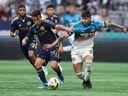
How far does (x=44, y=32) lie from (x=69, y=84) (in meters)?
1.70

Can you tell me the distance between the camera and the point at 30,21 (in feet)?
60.0

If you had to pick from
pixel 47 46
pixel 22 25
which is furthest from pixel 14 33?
pixel 47 46

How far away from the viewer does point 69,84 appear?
16.2m

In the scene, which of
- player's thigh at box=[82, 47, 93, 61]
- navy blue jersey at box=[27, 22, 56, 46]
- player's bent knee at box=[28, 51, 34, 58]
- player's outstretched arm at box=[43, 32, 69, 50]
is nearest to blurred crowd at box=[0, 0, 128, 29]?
player's bent knee at box=[28, 51, 34, 58]

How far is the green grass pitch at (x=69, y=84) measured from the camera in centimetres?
1360

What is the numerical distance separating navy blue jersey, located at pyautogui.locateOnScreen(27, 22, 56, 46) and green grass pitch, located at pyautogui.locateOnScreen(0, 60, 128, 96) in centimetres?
122

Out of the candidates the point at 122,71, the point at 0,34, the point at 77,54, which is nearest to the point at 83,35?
the point at 77,54

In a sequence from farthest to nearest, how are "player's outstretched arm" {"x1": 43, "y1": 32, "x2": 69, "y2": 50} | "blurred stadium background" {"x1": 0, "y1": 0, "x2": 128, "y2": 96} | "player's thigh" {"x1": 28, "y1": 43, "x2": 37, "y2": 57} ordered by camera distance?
1. "blurred stadium background" {"x1": 0, "y1": 0, "x2": 128, "y2": 96}
2. "player's thigh" {"x1": 28, "y1": 43, "x2": 37, "y2": 57}
3. "player's outstretched arm" {"x1": 43, "y1": 32, "x2": 69, "y2": 50}

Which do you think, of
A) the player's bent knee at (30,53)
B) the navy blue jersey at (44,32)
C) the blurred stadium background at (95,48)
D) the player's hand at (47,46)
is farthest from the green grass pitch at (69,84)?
the navy blue jersey at (44,32)

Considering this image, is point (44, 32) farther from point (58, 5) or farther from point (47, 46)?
point (58, 5)

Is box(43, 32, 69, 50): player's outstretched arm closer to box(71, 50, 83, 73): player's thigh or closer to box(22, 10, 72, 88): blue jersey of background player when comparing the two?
box(22, 10, 72, 88): blue jersey of background player

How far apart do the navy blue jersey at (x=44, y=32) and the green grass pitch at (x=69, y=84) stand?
Result: 4.01ft

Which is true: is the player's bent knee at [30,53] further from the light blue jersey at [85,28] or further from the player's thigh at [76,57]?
the light blue jersey at [85,28]

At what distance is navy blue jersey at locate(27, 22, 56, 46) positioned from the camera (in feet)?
50.1
